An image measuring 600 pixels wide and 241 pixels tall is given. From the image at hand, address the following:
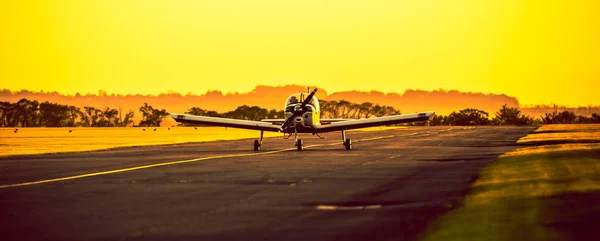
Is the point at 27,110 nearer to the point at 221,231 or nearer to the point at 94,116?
the point at 94,116

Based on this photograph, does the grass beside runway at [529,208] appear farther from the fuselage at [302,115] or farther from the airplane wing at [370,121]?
the airplane wing at [370,121]

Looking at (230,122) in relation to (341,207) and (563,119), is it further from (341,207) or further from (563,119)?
(563,119)

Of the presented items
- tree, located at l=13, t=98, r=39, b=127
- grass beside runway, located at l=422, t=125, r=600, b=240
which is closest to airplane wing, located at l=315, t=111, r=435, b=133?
grass beside runway, located at l=422, t=125, r=600, b=240

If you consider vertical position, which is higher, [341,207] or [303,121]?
[303,121]

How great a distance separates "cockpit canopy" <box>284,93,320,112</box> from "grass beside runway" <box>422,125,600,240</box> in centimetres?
2158

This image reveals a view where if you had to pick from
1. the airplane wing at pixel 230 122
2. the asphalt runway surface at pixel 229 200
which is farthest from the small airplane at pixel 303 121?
the asphalt runway surface at pixel 229 200

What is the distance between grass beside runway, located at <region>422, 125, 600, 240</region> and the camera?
13.0 metres

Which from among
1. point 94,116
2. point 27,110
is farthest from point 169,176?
point 27,110

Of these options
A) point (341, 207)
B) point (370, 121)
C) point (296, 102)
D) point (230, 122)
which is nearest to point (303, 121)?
point (296, 102)

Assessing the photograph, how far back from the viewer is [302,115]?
48.1 meters

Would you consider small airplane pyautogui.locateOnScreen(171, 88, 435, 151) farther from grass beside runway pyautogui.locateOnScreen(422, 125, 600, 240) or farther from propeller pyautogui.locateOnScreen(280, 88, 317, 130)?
grass beside runway pyautogui.locateOnScreen(422, 125, 600, 240)

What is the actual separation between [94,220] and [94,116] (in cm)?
17354

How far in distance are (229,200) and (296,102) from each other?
96.5ft

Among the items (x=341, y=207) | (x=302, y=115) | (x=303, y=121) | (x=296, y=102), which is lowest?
(x=341, y=207)
